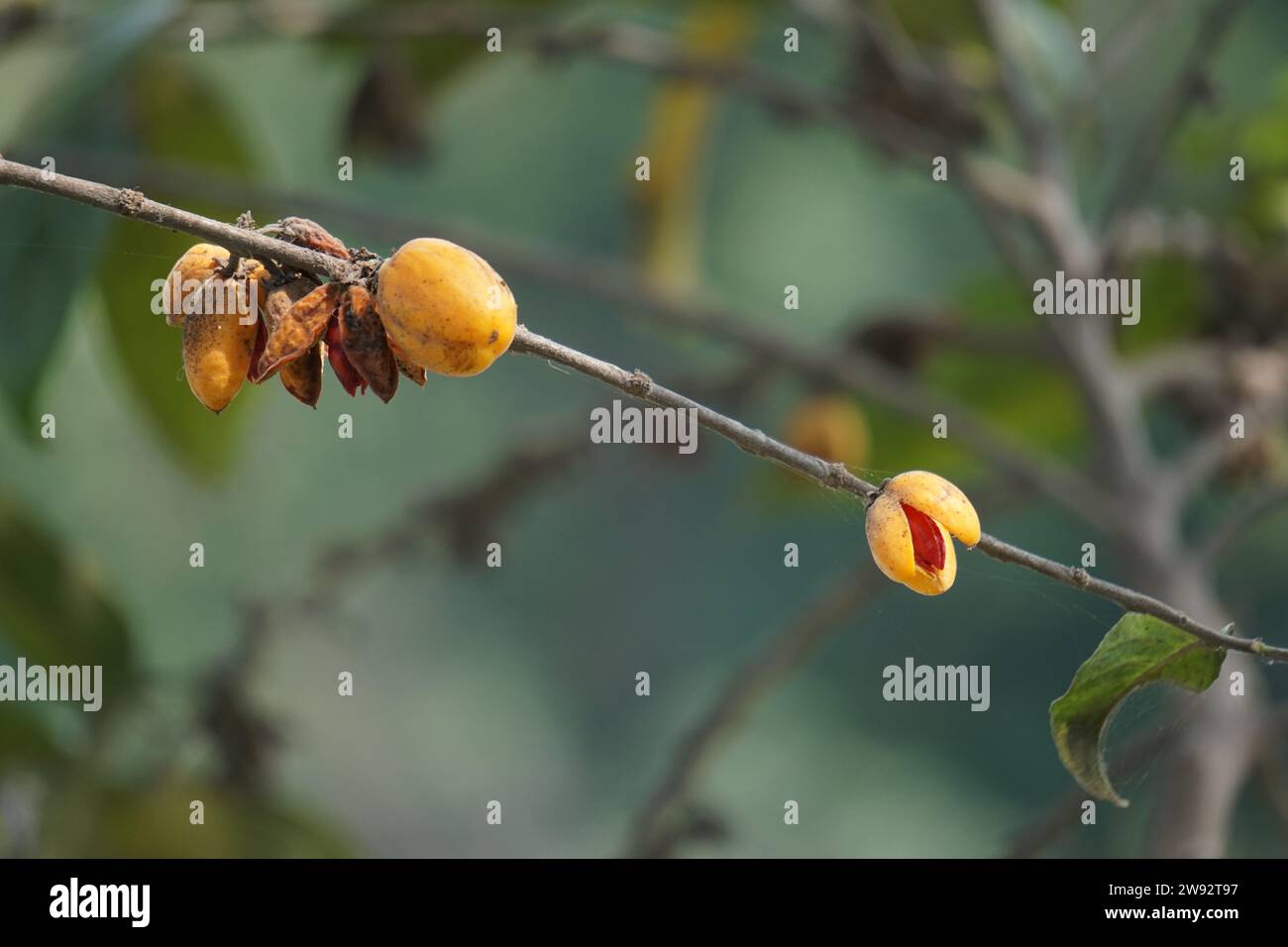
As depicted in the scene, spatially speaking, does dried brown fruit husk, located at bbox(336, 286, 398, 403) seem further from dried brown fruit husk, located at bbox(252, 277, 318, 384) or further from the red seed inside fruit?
the red seed inside fruit

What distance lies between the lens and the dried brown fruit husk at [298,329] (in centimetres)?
37

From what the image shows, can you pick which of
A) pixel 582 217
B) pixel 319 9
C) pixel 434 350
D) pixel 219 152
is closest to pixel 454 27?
pixel 319 9

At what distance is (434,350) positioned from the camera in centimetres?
36

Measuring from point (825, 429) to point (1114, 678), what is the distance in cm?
83

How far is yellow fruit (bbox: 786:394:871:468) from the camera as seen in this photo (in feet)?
4.04

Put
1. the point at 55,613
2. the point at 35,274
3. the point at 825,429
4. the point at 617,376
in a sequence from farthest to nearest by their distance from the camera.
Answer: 1. the point at 825,429
2. the point at 55,613
3. the point at 35,274
4. the point at 617,376

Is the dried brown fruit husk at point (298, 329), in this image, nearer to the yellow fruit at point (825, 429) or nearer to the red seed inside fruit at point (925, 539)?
the red seed inside fruit at point (925, 539)

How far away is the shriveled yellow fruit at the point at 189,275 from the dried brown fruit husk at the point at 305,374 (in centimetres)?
3

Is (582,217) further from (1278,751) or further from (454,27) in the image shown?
(1278,751)

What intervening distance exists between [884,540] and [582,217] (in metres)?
2.92

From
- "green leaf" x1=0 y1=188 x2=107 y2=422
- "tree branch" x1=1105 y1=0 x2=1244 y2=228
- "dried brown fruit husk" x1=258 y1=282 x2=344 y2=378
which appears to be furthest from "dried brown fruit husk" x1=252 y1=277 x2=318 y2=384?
"tree branch" x1=1105 y1=0 x2=1244 y2=228

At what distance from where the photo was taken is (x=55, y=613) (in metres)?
1.10

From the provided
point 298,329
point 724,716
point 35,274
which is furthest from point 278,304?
point 724,716

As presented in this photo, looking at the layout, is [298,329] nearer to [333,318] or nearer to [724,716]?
[333,318]
